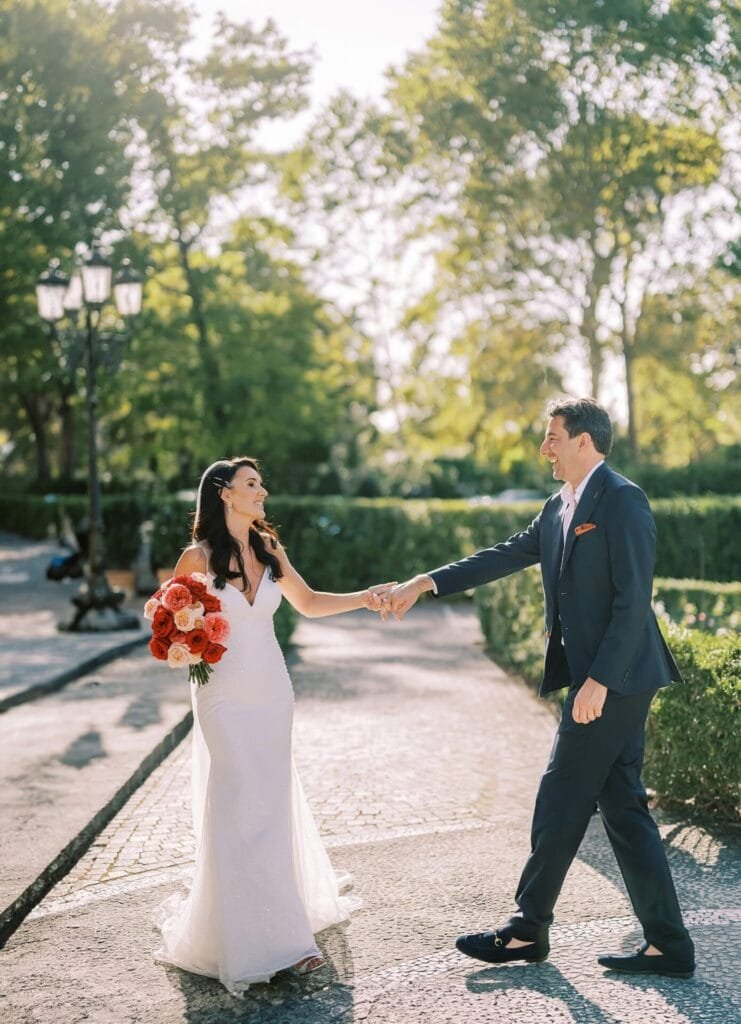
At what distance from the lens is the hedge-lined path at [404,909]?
4.14 m

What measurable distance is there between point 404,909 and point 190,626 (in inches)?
62.6

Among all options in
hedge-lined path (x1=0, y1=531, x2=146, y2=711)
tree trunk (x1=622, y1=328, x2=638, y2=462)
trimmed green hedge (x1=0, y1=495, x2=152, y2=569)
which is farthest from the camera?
tree trunk (x1=622, y1=328, x2=638, y2=462)

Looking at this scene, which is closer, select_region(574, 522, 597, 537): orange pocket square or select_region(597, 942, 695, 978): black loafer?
select_region(597, 942, 695, 978): black loafer

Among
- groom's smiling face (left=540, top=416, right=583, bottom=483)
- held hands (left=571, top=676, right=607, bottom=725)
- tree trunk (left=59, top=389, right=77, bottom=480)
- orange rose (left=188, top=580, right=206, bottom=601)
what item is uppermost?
tree trunk (left=59, top=389, right=77, bottom=480)

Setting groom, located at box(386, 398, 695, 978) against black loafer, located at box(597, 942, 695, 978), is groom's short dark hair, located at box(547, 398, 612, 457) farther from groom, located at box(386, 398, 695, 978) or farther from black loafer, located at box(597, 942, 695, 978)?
black loafer, located at box(597, 942, 695, 978)

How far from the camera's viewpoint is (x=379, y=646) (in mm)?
15477

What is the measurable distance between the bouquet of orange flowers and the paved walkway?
115 centimetres

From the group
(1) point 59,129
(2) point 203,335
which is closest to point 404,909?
(1) point 59,129

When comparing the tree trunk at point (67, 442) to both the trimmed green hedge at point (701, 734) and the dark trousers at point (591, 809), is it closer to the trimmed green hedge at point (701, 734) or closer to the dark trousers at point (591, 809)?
the trimmed green hedge at point (701, 734)

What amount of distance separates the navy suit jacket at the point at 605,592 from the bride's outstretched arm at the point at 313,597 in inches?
36.0

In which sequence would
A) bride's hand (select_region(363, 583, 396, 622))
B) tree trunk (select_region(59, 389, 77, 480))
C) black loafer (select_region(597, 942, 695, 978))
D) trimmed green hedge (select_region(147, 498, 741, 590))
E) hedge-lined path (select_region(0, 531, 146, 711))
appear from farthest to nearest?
tree trunk (select_region(59, 389, 77, 480)) → trimmed green hedge (select_region(147, 498, 741, 590)) → hedge-lined path (select_region(0, 531, 146, 711)) → bride's hand (select_region(363, 583, 396, 622)) → black loafer (select_region(597, 942, 695, 978))

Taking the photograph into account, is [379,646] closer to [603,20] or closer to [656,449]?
[603,20]

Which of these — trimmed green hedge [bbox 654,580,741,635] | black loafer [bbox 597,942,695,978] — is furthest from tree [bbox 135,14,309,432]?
black loafer [bbox 597,942,695,978]

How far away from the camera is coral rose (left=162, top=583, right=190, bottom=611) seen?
183 inches
